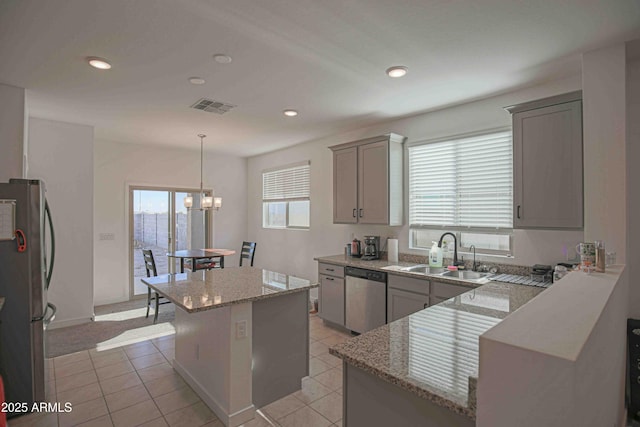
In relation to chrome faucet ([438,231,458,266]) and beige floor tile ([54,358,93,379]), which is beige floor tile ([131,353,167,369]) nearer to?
beige floor tile ([54,358,93,379])

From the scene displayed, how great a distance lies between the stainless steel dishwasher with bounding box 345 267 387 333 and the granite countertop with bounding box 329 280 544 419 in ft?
4.69

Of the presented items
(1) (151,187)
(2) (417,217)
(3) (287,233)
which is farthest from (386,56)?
(1) (151,187)

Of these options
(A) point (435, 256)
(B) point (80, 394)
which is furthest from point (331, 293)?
(B) point (80, 394)

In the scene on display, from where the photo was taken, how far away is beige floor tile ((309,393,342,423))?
2434 millimetres

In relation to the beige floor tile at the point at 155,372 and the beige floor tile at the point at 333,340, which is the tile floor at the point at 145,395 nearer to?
the beige floor tile at the point at 155,372

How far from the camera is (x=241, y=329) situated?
7.61ft

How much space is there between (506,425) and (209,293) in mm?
2054

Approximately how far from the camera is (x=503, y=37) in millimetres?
2232

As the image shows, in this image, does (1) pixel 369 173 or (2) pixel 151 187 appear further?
(2) pixel 151 187

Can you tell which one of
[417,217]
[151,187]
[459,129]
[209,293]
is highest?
[459,129]

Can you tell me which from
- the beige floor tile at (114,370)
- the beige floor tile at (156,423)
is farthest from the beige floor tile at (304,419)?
the beige floor tile at (114,370)

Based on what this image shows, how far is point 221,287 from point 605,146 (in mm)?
3053

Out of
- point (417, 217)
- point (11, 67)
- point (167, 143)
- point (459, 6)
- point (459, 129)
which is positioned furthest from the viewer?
point (167, 143)

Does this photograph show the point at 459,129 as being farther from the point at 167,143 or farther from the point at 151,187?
the point at 151,187
